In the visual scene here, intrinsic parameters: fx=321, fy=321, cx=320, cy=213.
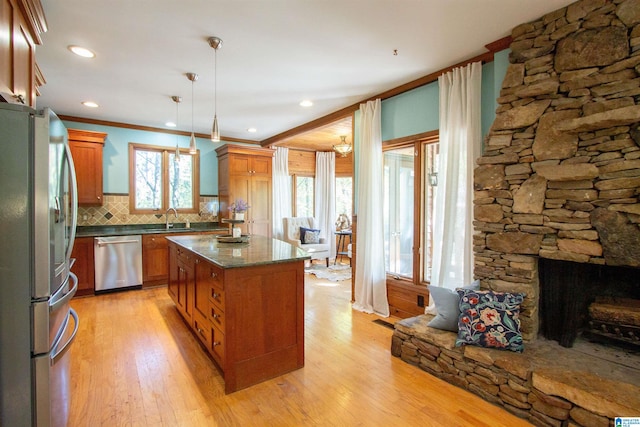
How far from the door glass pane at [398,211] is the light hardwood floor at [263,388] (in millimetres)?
909

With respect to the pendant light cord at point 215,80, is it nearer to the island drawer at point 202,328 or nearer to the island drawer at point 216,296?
the island drawer at point 216,296

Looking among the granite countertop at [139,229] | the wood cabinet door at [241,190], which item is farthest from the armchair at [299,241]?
the granite countertop at [139,229]

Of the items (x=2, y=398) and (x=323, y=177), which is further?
(x=323, y=177)

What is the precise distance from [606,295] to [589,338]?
1.15ft

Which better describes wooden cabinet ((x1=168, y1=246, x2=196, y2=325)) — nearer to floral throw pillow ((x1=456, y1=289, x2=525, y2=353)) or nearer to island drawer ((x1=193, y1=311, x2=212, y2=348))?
island drawer ((x1=193, y1=311, x2=212, y2=348))

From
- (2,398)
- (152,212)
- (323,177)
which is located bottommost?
(2,398)

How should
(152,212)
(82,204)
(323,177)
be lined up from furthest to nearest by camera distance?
(323,177)
(152,212)
(82,204)

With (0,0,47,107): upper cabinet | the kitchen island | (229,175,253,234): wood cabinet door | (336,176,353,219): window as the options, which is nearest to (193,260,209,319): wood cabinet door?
the kitchen island

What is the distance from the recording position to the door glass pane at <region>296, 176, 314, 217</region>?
7.79m

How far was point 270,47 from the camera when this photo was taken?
8.94 feet

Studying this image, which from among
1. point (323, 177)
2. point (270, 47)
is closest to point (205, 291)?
point (270, 47)

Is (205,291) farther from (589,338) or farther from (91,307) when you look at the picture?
(589,338)

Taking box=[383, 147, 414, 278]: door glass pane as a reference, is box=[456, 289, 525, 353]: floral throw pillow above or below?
below

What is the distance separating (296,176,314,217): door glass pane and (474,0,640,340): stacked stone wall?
5.44 meters
